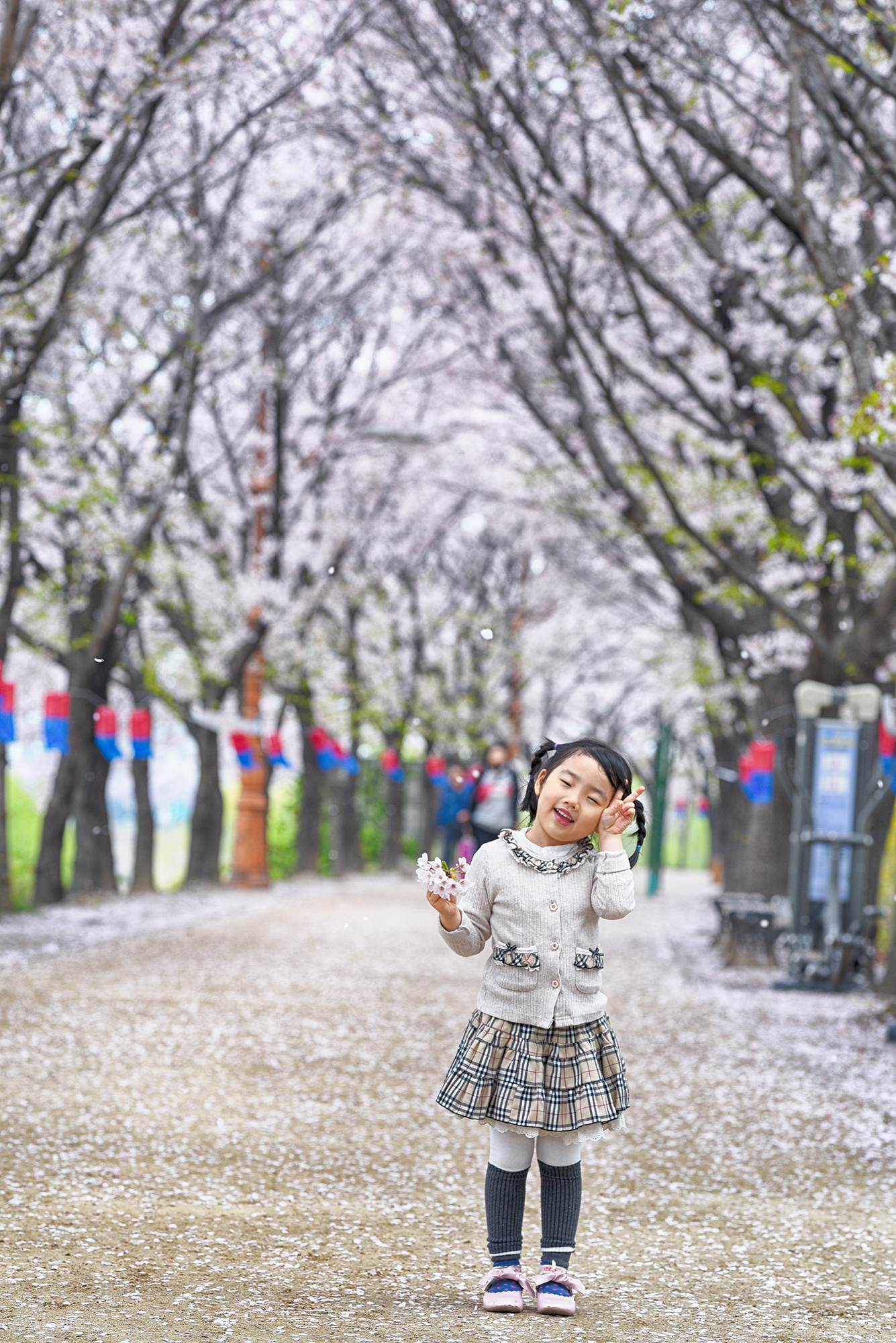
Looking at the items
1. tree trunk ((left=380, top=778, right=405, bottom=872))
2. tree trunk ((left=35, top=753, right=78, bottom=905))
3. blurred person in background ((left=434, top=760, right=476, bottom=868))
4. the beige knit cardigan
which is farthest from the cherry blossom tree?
tree trunk ((left=380, top=778, right=405, bottom=872))

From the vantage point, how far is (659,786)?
2903cm

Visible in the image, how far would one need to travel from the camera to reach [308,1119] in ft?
21.9

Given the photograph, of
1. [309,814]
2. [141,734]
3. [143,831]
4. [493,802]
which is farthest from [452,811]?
[493,802]

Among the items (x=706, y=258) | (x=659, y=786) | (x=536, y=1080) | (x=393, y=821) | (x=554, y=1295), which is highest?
(x=706, y=258)

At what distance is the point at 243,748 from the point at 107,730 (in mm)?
3510

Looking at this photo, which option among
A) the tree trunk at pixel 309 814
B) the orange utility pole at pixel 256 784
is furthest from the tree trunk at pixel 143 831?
the tree trunk at pixel 309 814

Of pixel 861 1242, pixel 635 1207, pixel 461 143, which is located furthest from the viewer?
pixel 461 143

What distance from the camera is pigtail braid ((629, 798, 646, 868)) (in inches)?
169

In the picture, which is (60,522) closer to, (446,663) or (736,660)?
(736,660)

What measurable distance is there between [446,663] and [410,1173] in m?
28.8

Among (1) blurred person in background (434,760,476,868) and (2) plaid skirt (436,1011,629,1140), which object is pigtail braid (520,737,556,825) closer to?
(2) plaid skirt (436,1011,629,1140)

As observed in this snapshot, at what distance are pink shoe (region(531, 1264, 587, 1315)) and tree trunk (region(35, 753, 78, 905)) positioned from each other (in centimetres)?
1451

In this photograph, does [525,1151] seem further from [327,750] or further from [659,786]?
[659,786]

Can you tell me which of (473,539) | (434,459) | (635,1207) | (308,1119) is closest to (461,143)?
(308,1119)
